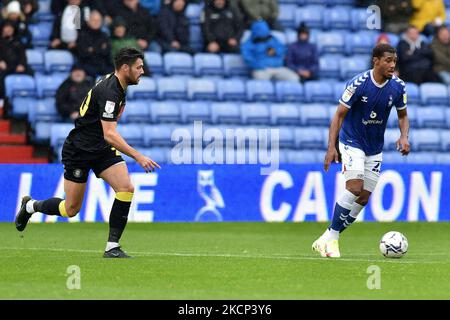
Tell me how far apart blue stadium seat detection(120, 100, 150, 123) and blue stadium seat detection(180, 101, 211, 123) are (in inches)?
23.9

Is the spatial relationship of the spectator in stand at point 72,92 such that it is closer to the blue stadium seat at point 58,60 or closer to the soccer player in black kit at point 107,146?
the blue stadium seat at point 58,60

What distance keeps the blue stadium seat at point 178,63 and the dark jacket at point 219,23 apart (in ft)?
2.05

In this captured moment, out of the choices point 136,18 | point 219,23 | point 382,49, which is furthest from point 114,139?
point 219,23

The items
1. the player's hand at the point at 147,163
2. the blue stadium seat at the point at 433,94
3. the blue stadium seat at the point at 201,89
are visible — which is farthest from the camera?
the blue stadium seat at the point at 433,94

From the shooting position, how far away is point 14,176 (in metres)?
17.4

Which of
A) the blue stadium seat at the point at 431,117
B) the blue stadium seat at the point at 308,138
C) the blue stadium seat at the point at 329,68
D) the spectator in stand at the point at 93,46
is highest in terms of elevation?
the spectator in stand at the point at 93,46

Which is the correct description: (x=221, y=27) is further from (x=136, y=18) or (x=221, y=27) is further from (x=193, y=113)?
(x=193, y=113)

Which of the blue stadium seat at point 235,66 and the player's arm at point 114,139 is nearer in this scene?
the player's arm at point 114,139

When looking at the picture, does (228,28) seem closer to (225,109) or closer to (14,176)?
(225,109)

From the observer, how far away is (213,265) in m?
10.9

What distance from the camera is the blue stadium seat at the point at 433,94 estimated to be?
73.4 feet

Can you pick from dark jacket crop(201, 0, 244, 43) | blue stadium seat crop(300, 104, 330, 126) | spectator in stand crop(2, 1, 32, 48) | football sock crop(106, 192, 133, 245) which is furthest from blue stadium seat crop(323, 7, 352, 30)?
football sock crop(106, 192, 133, 245)

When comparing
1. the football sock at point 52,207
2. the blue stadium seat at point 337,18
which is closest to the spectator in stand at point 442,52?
the blue stadium seat at point 337,18
